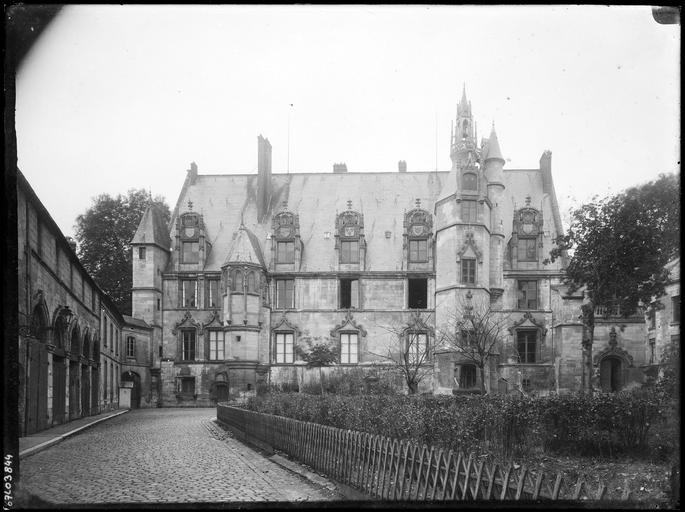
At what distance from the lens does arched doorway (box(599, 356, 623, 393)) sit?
130 feet

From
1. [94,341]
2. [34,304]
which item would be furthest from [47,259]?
[94,341]

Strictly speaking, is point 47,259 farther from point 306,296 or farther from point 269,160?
point 269,160

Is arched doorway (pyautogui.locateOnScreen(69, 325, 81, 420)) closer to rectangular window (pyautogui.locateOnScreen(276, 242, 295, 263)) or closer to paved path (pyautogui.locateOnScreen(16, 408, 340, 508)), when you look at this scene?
paved path (pyautogui.locateOnScreen(16, 408, 340, 508))

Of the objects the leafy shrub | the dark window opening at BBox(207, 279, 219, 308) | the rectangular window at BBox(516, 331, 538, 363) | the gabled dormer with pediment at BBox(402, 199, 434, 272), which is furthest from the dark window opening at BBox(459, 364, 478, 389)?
the leafy shrub

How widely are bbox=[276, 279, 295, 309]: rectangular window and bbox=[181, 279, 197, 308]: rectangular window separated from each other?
18.8 ft

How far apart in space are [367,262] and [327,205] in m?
5.69

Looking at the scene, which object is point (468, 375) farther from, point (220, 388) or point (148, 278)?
point (148, 278)

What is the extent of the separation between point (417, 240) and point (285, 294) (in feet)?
30.9

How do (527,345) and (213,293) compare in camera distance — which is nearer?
(527,345)

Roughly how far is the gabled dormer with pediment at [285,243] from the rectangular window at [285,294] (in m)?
0.82

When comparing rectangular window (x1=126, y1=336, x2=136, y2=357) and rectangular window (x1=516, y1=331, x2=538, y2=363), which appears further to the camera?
rectangular window (x1=126, y1=336, x2=136, y2=357)

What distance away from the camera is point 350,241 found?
143 ft

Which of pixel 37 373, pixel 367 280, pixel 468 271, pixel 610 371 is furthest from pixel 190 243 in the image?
pixel 610 371

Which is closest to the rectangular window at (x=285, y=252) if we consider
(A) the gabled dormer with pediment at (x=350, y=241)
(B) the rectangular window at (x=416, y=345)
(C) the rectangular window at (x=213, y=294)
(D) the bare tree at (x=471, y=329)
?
(A) the gabled dormer with pediment at (x=350, y=241)
